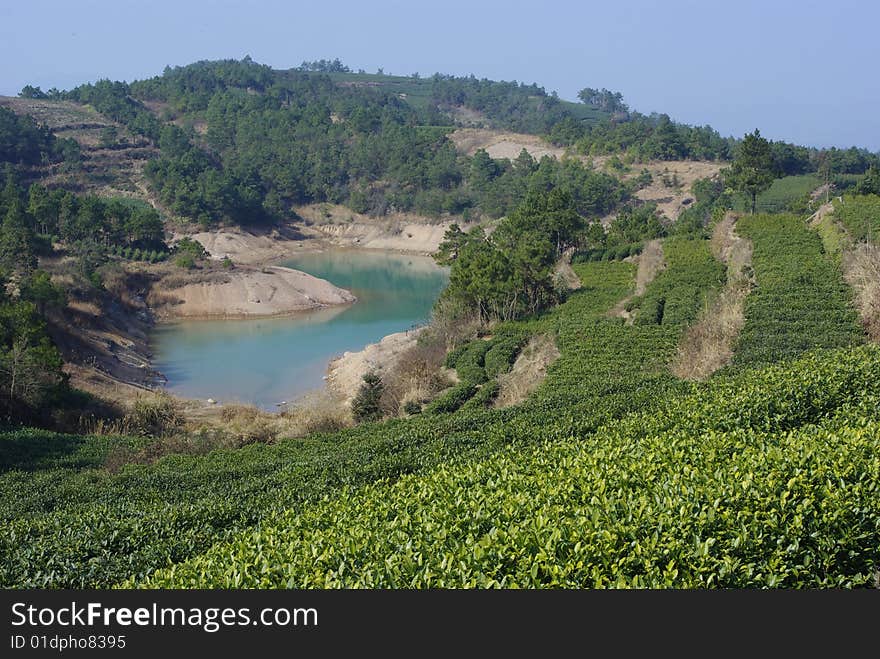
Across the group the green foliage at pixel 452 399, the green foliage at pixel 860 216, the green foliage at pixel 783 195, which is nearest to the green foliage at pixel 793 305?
the green foliage at pixel 860 216

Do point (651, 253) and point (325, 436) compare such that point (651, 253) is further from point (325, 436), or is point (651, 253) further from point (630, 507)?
point (630, 507)

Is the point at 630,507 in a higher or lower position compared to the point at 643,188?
lower

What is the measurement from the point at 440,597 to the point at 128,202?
2991 inches

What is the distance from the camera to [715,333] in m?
19.9

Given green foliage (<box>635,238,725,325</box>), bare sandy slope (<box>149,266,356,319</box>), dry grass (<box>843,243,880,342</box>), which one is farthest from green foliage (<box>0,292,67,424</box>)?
bare sandy slope (<box>149,266,356,319</box>)

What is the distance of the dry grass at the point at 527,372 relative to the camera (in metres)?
21.0

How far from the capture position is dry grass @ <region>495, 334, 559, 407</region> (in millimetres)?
20953

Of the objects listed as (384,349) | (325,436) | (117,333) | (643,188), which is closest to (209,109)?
(643,188)

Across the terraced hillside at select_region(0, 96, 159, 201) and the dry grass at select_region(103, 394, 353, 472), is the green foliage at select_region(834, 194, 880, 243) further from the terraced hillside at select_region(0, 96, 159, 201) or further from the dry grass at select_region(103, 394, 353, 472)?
the terraced hillside at select_region(0, 96, 159, 201)

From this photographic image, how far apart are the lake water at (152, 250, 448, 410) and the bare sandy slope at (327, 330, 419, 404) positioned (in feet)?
2.84

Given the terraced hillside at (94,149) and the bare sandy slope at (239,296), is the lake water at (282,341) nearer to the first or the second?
the bare sandy slope at (239,296)

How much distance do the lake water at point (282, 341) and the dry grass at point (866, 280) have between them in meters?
20.0

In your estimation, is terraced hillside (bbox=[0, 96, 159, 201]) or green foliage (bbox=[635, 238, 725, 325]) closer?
green foliage (bbox=[635, 238, 725, 325])

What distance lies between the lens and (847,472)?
279 inches
